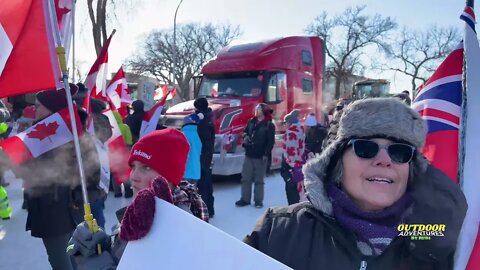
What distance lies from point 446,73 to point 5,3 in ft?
8.35

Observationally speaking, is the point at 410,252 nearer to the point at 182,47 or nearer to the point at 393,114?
the point at 393,114

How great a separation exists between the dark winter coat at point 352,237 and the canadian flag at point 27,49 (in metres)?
1.73

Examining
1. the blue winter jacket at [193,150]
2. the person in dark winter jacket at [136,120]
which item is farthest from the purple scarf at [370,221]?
the person in dark winter jacket at [136,120]

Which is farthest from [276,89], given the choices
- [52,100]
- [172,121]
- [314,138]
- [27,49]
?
[27,49]

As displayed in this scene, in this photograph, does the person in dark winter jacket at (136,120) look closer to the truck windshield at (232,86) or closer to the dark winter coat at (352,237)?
the truck windshield at (232,86)

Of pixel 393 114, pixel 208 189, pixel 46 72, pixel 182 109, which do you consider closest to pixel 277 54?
pixel 182 109

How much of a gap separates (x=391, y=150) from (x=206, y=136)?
5092 mm

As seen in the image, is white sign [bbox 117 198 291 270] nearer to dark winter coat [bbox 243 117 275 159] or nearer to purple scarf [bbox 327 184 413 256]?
purple scarf [bbox 327 184 413 256]

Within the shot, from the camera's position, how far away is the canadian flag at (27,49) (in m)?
2.46

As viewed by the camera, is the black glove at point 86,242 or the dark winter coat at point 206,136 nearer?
the black glove at point 86,242

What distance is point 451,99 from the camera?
209 cm

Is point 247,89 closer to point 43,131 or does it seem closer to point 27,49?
point 43,131

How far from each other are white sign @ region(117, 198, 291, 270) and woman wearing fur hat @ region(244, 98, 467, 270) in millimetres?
405

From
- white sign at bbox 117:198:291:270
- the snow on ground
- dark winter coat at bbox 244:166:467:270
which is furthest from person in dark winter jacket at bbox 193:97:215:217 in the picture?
white sign at bbox 117:198:291:270
